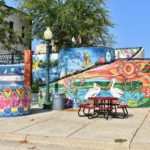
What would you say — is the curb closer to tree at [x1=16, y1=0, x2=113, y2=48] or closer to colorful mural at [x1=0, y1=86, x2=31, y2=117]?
colorful mural at [x1=0, y1=86, x2=31, y2=117]

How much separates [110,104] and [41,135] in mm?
4471

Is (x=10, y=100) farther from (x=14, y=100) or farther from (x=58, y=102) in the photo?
(x=58, y=102)

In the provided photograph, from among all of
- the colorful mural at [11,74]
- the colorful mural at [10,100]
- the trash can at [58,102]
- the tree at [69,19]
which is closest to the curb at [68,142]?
the colorful mural at [10,100]

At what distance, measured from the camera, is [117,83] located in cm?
1922

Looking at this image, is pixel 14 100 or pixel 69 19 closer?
pixel 14 100

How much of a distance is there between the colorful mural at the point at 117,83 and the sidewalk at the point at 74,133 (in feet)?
11.0

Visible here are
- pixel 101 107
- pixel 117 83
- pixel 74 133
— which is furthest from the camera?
pixel 117 83

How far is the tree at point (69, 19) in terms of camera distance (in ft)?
117

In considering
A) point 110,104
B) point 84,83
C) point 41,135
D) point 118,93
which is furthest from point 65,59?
point 41,135

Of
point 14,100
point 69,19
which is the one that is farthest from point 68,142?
point 69,19

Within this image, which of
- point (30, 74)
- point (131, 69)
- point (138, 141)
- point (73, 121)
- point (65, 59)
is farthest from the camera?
point (30, 74)

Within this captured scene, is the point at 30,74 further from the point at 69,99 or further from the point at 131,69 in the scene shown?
the point at 131,69

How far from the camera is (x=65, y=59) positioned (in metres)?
20.4

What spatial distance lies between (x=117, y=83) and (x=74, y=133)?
7930 millimetres
